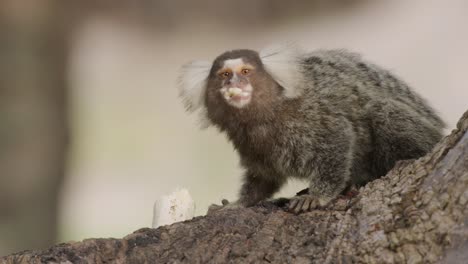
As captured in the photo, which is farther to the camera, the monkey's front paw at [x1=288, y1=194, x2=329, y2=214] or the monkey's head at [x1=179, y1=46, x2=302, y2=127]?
the monkey's head at [x1=179, y1=46, x2=302, y2=127]

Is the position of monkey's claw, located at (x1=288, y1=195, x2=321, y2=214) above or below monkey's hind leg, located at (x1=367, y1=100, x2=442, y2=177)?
below

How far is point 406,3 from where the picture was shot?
17.7 feet

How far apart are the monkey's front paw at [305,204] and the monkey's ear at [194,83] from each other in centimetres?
88

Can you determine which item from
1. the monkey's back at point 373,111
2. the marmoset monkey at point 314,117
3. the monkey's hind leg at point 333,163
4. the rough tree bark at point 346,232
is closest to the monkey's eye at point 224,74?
the marmoset monkey at point 314,117

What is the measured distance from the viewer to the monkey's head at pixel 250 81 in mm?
3447

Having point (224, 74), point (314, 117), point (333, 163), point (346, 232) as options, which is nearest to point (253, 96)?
point (224, 74)

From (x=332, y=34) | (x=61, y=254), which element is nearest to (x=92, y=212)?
(x=332, y=34)

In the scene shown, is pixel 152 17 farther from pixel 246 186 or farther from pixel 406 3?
pixel 246 186

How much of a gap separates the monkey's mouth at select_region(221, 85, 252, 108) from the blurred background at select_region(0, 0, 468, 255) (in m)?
2.28

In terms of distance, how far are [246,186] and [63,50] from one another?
262cm

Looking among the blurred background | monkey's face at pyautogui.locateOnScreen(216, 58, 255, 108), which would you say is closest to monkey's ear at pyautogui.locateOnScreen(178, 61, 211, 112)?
monkey's face at pyautogui.locateOnScreen(216, 58, 255, 108)

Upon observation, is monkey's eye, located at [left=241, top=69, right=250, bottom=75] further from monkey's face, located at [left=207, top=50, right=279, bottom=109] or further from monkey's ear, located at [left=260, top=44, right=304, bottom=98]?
monkey's ear, located at [left=260, top=44, right=304, bottom=98]

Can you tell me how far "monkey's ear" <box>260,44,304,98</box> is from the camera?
3.50 meters

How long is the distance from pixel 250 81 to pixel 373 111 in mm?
610
